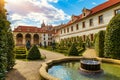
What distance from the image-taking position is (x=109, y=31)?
1469cm

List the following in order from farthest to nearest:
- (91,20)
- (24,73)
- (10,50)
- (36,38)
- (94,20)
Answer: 1. (36,38)
2. (91,20)
3. (94,20)
4. (10,50)
5. (24,73)

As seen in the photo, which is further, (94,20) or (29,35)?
(29,35)

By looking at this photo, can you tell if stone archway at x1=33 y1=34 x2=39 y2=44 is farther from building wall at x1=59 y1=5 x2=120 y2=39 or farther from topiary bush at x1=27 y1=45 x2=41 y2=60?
topiary bush at x1=27 y1=45 x2=41 y2=60

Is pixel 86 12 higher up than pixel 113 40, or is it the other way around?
pixel 86 12

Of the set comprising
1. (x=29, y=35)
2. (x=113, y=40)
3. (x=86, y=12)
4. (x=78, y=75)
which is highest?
(x=86, y=12)

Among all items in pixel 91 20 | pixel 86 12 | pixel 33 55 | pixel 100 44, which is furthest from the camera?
pixel 86 12

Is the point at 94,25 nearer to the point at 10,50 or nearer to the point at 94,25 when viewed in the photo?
the point at 94,25

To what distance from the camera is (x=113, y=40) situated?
14062 mm

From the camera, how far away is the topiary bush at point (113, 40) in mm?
13758

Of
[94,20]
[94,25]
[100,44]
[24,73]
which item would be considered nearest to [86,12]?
[94,20]

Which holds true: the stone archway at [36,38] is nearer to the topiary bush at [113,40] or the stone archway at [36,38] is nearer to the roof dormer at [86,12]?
the roof dormer at [86,12]

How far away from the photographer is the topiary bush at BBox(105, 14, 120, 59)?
45.1ft

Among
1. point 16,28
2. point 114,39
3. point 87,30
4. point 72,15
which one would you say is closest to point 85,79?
point 114,39

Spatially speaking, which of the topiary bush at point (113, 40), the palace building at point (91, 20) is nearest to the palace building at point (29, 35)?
the palace building at point (91, 20)
